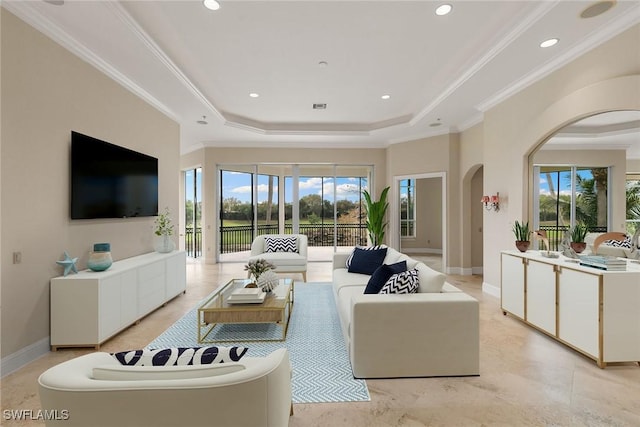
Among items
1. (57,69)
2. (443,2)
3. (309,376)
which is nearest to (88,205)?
(57,69)

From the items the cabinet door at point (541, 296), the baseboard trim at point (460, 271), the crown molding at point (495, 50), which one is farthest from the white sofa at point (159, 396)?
the baseboard trim at point (460, 271)

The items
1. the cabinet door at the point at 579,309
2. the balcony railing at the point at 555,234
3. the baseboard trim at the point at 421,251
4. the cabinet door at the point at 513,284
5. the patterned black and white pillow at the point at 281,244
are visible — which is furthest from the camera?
the baseboard trim at the point at 421,251

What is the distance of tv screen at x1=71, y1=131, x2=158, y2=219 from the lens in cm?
317

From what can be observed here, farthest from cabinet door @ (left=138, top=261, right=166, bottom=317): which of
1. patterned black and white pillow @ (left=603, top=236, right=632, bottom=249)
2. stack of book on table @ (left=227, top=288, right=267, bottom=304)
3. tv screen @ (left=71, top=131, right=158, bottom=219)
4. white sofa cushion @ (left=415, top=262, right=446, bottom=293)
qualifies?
patterned black and white pillow @ (left=603, top=236, right=632, bottom=249)

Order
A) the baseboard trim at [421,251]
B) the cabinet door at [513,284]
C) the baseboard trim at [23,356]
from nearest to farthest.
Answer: the baseboard trim at [23,356]
the cabinet door at [513,284]
the baseboard trim at [421,251]

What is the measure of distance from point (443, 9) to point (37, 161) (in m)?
3.93

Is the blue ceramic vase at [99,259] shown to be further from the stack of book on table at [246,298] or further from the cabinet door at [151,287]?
the stack of book on table at [246,298]

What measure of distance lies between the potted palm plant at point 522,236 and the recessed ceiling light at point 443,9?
100 inches

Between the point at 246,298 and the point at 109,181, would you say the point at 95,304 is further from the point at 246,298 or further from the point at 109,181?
the point at 109,181

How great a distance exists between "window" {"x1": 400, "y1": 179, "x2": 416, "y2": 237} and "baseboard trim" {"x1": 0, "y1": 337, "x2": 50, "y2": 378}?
6.50 metres

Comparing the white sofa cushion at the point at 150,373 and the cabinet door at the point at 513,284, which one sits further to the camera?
the cabinet door at the point at 513,284

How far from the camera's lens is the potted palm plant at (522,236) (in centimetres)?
363

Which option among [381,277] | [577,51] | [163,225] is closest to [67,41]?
[163,225]

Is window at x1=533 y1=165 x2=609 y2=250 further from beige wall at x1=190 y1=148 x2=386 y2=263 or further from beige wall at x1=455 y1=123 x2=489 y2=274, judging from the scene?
beige wall at x1=190 y1=148 x2=386 y2=263
